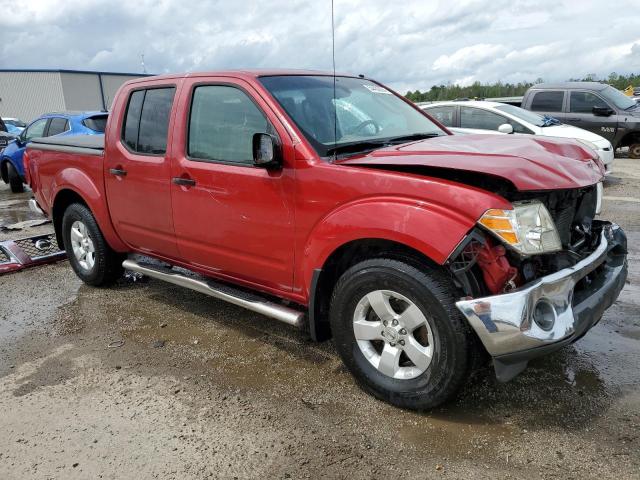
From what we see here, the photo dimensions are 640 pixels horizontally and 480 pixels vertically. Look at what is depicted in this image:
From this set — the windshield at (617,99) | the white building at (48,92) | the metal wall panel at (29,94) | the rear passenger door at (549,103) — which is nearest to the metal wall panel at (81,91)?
the white building at (48,92)

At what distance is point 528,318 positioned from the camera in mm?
2471

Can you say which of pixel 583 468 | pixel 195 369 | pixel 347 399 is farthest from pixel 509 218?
pixel 195 369

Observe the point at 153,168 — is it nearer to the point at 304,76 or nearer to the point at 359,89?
the point at 304,76

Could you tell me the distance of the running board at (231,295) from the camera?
329cm

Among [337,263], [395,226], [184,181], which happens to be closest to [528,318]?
[395,226]

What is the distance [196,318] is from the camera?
174 inches

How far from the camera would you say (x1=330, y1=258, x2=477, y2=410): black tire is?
2633 mm

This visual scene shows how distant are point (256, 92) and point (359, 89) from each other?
933 millimetres

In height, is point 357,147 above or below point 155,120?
below

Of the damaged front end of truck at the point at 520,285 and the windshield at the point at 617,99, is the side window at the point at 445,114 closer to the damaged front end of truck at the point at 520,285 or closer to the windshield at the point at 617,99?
the windshield at the point at 617,99

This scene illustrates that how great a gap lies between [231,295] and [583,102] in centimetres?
1146

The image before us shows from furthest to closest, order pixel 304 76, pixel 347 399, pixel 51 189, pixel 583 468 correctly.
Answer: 1. pixel 51 189
2. pixel 304 76
3. pixel 347 399
4. pixel 583 468

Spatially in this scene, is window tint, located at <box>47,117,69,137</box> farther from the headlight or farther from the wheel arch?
the headlight

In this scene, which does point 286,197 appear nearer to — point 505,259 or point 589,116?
point 505,259
